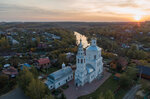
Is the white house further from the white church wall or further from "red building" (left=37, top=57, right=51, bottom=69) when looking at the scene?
"red building" (left=37, top=57, right=51, bottom=69)

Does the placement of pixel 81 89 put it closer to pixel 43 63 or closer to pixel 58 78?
pixel 58 78

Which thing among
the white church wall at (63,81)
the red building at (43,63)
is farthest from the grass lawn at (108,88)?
the red building at (43,63)

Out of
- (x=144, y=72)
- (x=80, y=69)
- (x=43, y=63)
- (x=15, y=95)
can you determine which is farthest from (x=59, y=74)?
(x=144, y=72)

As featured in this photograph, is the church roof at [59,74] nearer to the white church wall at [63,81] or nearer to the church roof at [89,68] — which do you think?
the white church wall at [63,81]

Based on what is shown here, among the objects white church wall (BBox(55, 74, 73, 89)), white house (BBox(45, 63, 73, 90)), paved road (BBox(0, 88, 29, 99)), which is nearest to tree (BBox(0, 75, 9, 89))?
paved road (BBox(0, 88, 29, 99))

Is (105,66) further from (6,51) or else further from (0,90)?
(6,51)

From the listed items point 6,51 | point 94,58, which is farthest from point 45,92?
point 6,51
